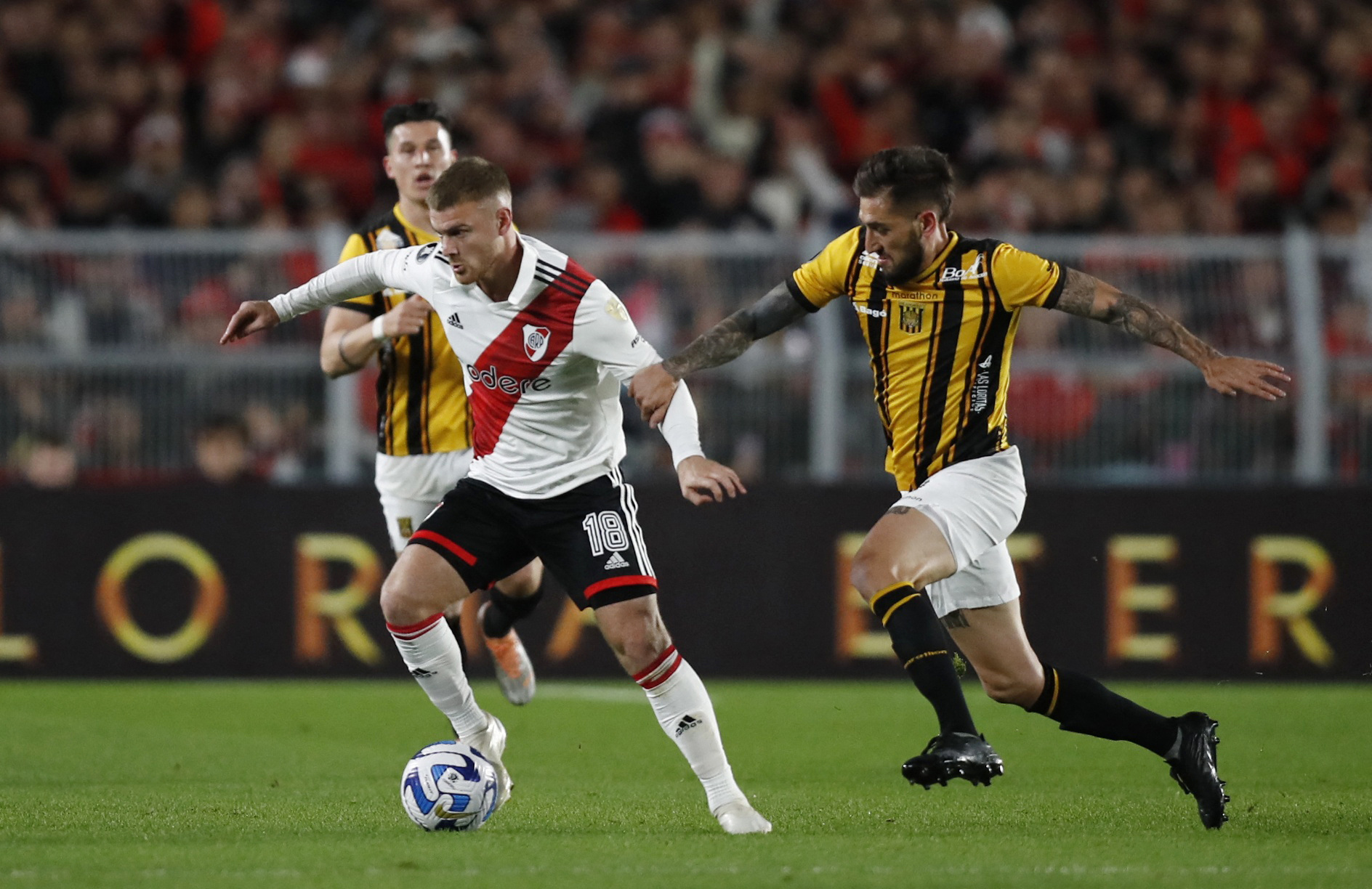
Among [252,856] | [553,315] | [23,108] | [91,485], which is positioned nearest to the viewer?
[252,856]

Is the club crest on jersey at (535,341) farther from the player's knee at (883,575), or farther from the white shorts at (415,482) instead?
the white shorts at (415,482)

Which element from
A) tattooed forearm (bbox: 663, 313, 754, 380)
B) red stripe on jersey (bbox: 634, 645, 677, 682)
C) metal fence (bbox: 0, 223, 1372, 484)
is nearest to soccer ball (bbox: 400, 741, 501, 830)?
red stripe on jersey (bbox: 634, 645, 677, 682)

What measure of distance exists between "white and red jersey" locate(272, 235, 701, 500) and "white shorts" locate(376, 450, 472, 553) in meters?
1.27

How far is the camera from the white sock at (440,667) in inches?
249

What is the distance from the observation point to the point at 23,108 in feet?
45.9

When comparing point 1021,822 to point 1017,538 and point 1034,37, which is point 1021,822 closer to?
point 1017,538

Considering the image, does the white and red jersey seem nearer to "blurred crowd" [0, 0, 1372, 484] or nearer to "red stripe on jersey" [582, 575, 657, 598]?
Result: "red stripe on jersey" [582, 575, 657, 598]

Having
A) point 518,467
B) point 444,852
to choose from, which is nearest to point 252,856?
point 444,852

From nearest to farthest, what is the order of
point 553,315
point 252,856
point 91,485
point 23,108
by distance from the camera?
point 252,856 → point 553,315 → point 91,485 → point 23,108

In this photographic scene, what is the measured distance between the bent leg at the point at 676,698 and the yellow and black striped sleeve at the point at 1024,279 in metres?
1.58

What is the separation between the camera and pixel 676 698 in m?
6.03

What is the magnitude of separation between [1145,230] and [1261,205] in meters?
0.87

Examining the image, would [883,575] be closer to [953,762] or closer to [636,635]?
[953,762]

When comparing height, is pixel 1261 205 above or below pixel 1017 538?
above
